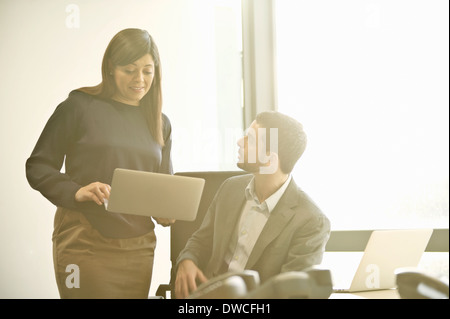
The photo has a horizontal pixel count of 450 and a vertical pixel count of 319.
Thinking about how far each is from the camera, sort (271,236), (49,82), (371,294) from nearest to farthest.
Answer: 1. (371,294)
2. (271,236)
3. (49,82)

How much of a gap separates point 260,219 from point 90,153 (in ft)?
2.95

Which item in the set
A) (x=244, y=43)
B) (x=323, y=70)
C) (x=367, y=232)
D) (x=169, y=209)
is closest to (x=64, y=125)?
(x=169, y=209)

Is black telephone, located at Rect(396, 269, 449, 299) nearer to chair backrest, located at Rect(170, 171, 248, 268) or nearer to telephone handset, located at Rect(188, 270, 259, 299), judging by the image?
telephone handset, located at Rect(188, 270, 259, 299)

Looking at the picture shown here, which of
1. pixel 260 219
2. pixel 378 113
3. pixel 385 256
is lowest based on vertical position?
pixel 385 256

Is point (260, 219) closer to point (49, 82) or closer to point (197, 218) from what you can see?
point (197, 218)

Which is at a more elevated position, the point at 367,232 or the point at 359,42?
the point at 359,42

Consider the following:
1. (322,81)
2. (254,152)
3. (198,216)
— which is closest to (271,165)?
(254,152)

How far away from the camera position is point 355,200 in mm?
2928

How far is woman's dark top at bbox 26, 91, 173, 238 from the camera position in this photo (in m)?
2.34

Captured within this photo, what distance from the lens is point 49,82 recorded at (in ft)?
8.59

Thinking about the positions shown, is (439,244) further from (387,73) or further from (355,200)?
(387,73)
